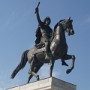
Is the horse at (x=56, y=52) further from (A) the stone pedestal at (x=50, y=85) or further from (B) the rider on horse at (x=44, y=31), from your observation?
(A) the stone pedestal at (x=50, y=85)

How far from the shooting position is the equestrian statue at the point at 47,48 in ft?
48.0

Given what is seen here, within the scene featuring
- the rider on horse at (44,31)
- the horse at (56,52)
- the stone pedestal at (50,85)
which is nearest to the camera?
the stone pedestal at (50,85)

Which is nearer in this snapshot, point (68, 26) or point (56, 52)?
point (56, 52)

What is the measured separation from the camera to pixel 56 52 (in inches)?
575

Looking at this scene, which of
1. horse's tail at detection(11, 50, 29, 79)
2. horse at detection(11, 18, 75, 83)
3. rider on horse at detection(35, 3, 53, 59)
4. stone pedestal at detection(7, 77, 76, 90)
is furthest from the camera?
horse's tail at detection(11, 50, 29, 79)

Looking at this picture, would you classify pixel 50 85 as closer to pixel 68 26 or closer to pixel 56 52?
pixel 56 52

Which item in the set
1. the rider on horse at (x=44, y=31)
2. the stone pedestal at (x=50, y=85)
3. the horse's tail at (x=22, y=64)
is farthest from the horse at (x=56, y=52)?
the stone pedestal at (x=50, y=85)

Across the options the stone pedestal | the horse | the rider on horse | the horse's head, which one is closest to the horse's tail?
the horse

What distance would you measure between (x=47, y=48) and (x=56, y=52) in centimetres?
43

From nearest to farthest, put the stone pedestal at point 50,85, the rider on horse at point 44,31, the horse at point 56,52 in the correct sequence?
the stone pedestal at point 50,85, the horse at point 56,52, the rider on horse at point 44,31

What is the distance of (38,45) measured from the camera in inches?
610

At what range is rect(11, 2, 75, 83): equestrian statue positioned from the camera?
48.0 feet

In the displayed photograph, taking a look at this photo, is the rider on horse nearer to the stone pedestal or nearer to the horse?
the horse

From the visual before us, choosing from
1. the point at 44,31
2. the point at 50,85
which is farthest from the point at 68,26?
the point at 50,85
